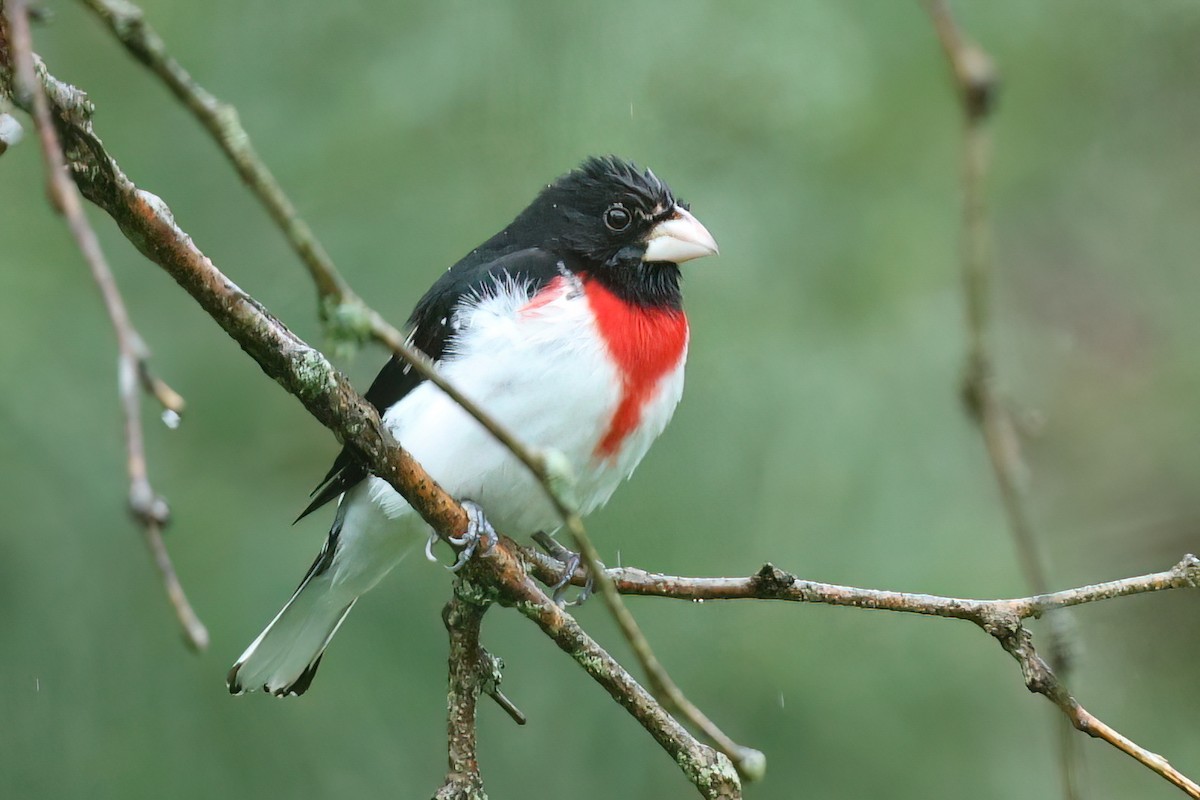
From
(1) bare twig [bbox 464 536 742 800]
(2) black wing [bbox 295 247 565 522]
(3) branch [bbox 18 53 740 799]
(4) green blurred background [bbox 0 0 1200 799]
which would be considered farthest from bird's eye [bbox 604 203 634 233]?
(3) branch [bbox 18 53 740 799]

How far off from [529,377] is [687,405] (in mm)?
1353

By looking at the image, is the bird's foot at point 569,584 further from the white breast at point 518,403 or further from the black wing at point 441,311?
the black wing at point 441,311

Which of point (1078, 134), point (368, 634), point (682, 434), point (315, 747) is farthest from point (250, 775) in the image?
point (1078, 134)

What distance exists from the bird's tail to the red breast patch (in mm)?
850

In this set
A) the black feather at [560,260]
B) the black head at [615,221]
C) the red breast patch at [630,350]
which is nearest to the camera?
A: the red breast patch at [630,350]

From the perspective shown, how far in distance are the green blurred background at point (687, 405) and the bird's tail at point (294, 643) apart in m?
0.46

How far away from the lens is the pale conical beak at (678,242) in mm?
3520

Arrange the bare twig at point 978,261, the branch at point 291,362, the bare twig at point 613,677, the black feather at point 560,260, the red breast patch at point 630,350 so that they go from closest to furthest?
the bare twig at point 978,261 → the branch at point 291,362 → the bare twig at point 613,677 → the red breast patch at point 630,350 → the black feather at point 560,260

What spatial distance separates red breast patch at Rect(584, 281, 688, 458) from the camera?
3301 millimetres

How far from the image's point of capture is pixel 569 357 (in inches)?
126

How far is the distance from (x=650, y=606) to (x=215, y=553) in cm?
133

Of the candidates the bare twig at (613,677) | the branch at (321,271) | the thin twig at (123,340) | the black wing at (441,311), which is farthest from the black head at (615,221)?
the thin twig at (123,340)

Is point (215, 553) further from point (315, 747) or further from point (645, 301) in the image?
point (645, 301)

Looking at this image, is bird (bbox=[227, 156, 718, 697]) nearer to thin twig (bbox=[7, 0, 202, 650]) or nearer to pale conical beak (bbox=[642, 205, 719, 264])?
pale conical beak (bbox=[642, 205, 719, 264])
